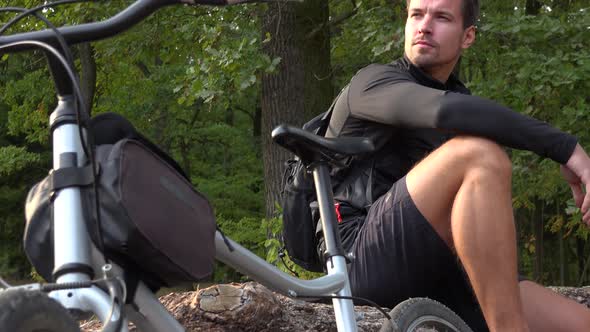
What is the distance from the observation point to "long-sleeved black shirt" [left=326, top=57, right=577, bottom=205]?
299cm

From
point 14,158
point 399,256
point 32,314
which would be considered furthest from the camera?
point 14,158

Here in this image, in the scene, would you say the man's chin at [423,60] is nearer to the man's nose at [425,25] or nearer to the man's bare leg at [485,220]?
the man's nose at [425,25]

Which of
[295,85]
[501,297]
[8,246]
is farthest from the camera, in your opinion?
[8,246]

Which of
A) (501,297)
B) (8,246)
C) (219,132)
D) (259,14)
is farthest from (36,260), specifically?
(8,246)

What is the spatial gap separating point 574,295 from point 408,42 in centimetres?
201

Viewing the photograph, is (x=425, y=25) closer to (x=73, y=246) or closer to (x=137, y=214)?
(x=137, y=214)

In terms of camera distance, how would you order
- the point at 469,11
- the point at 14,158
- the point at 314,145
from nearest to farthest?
1. the point at 314,145
2. the point at 469,11
3. the point at 14,158

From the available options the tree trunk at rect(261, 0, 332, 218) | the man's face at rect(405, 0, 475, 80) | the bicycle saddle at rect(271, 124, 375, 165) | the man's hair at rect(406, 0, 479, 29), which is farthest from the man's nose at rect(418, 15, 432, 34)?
the tree trunk at rect(261, 0, 332, 218)

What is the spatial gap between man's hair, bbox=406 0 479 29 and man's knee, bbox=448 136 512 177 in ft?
2.62

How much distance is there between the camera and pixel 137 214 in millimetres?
1853

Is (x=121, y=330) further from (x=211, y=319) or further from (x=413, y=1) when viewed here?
(x=413, y=1)

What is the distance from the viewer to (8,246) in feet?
59.5

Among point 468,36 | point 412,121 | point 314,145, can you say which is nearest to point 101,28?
point 314,145

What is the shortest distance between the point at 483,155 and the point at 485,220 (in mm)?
192
